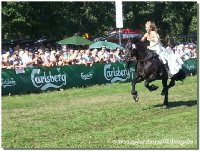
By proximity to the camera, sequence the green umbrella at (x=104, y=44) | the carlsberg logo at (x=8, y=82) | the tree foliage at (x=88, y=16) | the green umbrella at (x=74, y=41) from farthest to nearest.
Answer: the green umbrella at (x=104, y=44) < the green umbrella at (x=74, y=41) < the carlsberg logo at (x=8, y=82) < the tree foliage at (x=88, y=16)

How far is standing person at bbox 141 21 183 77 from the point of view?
13281 mm

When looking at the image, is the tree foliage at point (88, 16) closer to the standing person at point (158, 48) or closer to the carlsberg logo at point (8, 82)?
the standing person at point (158, 48)

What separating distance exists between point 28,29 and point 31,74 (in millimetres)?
4869

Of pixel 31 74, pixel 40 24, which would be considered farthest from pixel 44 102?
pixel 40 24

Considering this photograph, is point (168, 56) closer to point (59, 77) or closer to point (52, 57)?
point (59, 77)

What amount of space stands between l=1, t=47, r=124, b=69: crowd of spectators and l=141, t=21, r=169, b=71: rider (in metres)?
6.32

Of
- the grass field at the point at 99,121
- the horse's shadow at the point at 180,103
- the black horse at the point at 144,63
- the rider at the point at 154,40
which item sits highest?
the rider at the point at 154,40

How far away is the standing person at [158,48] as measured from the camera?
13.3 meters

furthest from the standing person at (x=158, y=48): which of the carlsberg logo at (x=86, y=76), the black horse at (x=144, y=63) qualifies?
the carlsberg logo at (x=86, y=76)

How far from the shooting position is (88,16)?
62.2ft

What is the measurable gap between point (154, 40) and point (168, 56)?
0.70 m

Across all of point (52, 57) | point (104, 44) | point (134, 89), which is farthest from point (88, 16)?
point (104, 44)

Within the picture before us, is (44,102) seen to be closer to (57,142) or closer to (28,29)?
(57,142)

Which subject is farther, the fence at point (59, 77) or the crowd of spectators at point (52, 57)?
the crowd of spectators at point (52, 57)
